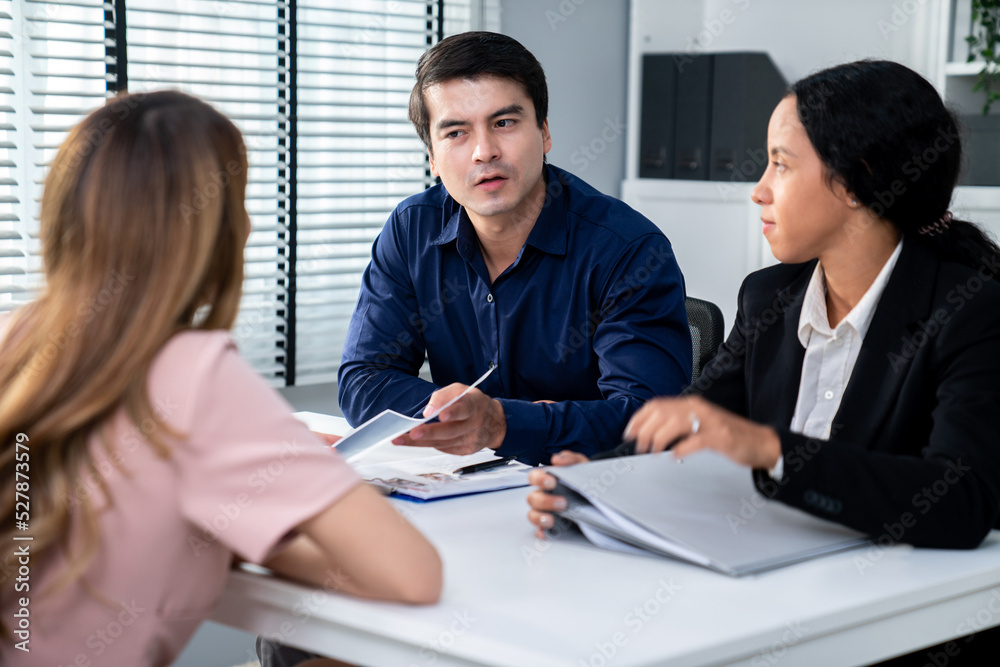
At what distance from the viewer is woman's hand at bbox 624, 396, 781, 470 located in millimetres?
994

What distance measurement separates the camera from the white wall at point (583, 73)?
3.44 metres

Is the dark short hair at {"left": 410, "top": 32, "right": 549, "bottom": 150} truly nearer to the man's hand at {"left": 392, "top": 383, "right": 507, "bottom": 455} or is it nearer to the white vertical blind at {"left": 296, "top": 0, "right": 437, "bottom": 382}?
the man's hand at {"left": 392, "top": 383, "right": 507, "bottom": 455}

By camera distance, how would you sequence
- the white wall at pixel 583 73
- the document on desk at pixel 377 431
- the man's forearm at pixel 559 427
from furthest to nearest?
the white wall at pixel 583 73 → the man's forearm at pixel 559 427 → the document on desk at pixel 377 431

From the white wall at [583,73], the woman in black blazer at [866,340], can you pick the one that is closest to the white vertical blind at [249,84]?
the white wall at [583,73]

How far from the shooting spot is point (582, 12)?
354 centimetres

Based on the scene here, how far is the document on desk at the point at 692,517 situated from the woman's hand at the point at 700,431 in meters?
0.08

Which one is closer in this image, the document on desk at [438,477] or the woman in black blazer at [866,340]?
the woman in black blazer at [866,340]

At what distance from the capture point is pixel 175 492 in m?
0.89

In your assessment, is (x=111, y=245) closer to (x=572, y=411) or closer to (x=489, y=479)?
(x=489, y=479)

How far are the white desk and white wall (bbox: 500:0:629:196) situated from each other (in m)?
2.63

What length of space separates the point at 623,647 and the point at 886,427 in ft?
1.90

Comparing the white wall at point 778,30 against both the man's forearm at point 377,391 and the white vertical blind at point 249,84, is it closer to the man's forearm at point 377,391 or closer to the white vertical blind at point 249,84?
the white vertical blind at point 249,84

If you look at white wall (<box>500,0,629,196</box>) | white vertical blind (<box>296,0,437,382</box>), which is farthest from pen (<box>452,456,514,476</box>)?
white wall (<box>500,0,629,196</box>)

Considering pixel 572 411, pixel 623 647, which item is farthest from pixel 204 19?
pixel 623 647
